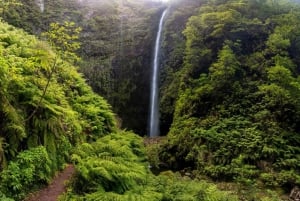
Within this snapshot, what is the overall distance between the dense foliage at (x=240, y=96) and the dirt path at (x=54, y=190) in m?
6.35

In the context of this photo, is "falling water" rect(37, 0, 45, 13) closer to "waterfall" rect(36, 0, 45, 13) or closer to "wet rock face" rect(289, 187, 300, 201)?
"waterfall" rect(36, 0, 45, 13)

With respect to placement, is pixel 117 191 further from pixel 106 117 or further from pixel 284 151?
pixel 284 151

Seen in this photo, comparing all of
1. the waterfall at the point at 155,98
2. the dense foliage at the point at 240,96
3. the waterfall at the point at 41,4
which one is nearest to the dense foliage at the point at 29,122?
the dense foliage at the point at 240,96

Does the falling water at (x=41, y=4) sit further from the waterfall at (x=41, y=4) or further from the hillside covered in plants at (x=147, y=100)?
the hillside covered in plants at (x=147, y=100)

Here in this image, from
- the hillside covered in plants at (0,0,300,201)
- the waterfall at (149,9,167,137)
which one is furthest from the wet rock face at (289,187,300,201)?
the waterfall at (149,9,167,137)

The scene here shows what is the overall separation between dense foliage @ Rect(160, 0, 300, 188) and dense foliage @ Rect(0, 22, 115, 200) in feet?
17.8

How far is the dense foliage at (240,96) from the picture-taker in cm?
1247

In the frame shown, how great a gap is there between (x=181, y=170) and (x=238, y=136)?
280cm

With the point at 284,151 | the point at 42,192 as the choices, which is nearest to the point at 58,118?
the point at 42,192

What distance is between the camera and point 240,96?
14.6 metres

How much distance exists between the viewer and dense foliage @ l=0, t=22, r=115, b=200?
683 cm

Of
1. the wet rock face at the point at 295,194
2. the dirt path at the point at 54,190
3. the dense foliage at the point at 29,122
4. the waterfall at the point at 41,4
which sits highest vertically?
the waterfall at the point at 41,4

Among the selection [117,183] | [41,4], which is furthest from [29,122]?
[41,4]

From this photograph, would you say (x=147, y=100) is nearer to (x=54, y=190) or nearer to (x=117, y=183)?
(x=117, y=183)
